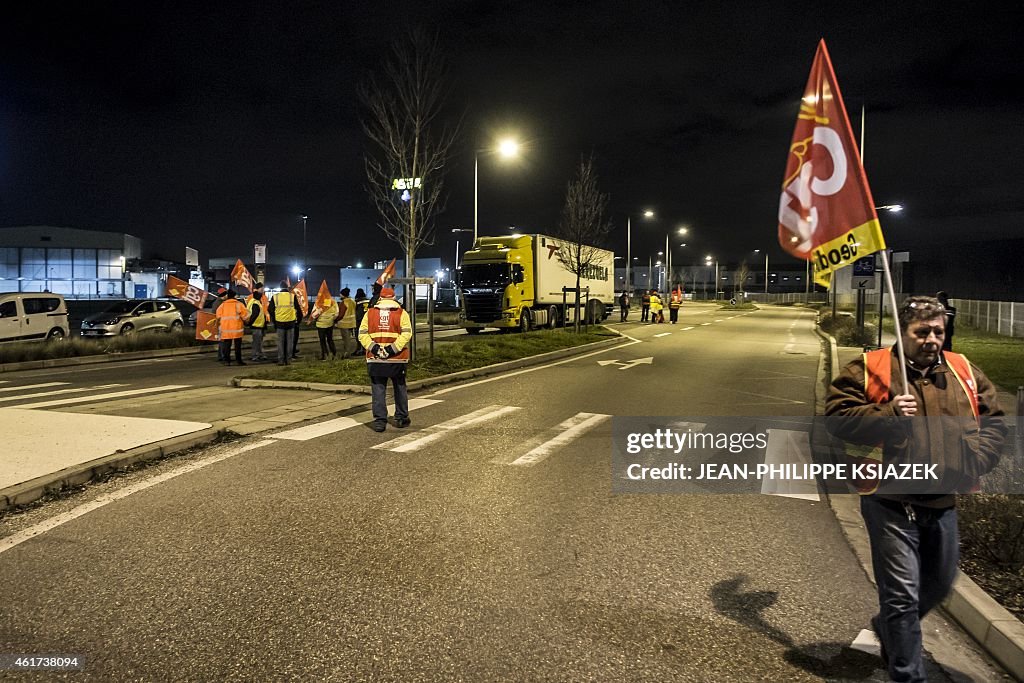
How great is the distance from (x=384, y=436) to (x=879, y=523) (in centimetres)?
654

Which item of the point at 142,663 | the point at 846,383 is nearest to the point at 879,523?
the point at 846,383

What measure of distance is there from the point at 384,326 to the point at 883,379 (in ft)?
22.0

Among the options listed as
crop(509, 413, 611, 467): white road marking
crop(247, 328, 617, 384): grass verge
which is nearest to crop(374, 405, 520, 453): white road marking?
crop(509, 413, 611, 467): white road marking

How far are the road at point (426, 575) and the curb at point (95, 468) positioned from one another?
279 mm

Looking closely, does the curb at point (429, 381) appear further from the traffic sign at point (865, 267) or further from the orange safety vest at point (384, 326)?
the traffic sign at point (865, 267)

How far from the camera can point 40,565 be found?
4648mm

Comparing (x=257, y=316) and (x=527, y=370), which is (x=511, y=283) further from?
(x=257, y=316)

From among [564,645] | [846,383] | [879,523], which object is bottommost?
[564,645]

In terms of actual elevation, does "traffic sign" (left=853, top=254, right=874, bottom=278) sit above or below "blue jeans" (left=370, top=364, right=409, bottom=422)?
above

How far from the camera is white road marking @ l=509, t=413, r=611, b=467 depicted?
7.73 metres

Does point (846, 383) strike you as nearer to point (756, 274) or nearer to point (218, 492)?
point (218, 492)

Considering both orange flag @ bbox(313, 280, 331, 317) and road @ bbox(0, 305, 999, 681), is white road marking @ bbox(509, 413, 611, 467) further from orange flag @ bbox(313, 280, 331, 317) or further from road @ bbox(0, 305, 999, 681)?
orange flag @ bbox(313, 280, 331, 317)

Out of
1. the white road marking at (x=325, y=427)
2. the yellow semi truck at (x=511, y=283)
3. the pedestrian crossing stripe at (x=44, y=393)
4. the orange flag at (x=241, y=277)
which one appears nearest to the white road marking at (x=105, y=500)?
the white road marking at (x=325, y=427)

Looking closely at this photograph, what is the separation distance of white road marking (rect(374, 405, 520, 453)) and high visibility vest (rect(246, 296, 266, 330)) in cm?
863
